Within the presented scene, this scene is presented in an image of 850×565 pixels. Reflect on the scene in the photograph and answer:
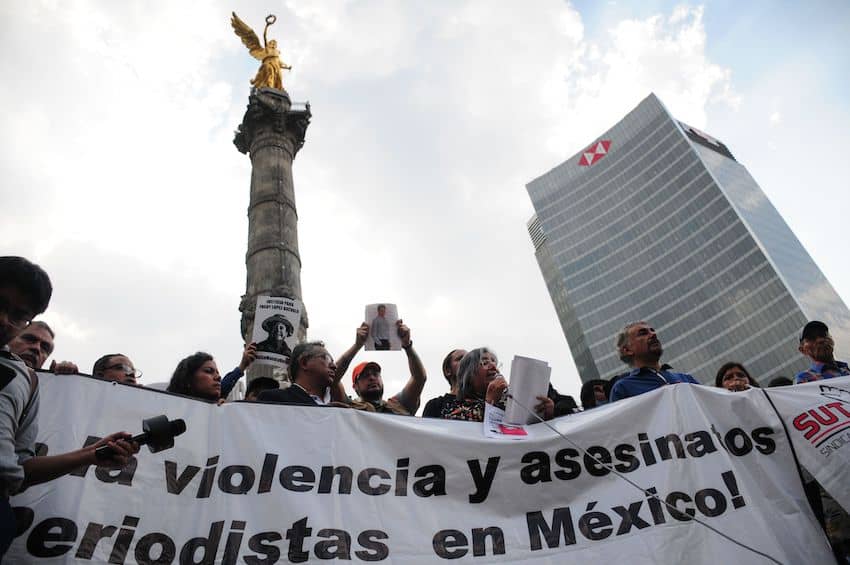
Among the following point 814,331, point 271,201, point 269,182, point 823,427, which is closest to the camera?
point 823,427

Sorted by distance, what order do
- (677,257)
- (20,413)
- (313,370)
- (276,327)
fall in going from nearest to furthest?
(20,413) < (313,370) < (276,327) < (677,257)

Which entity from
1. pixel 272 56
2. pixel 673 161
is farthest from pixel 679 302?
pixel 272 56

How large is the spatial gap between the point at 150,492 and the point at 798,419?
12.6ft

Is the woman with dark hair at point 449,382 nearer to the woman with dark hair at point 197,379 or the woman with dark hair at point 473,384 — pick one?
the woman with dark hair at point 473,384

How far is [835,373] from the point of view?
16.0 ft

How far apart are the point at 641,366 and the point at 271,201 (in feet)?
27.2

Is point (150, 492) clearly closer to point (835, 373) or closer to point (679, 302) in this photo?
point (835, 373)

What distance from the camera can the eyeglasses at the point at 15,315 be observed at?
213 centimetres

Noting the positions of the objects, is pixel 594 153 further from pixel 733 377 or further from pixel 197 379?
pixel 197 379

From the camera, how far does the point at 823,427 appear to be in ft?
11.7

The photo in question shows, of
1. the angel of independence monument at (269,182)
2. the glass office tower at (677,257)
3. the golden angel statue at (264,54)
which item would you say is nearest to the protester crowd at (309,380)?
the angel of independence monument at (269,182)

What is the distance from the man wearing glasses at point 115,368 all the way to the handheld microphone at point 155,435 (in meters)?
1.98

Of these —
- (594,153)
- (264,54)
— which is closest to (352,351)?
(264,54)

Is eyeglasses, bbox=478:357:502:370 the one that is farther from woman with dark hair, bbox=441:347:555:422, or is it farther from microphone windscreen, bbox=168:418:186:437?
microphone windscreen, bbox=168:418:186:437
